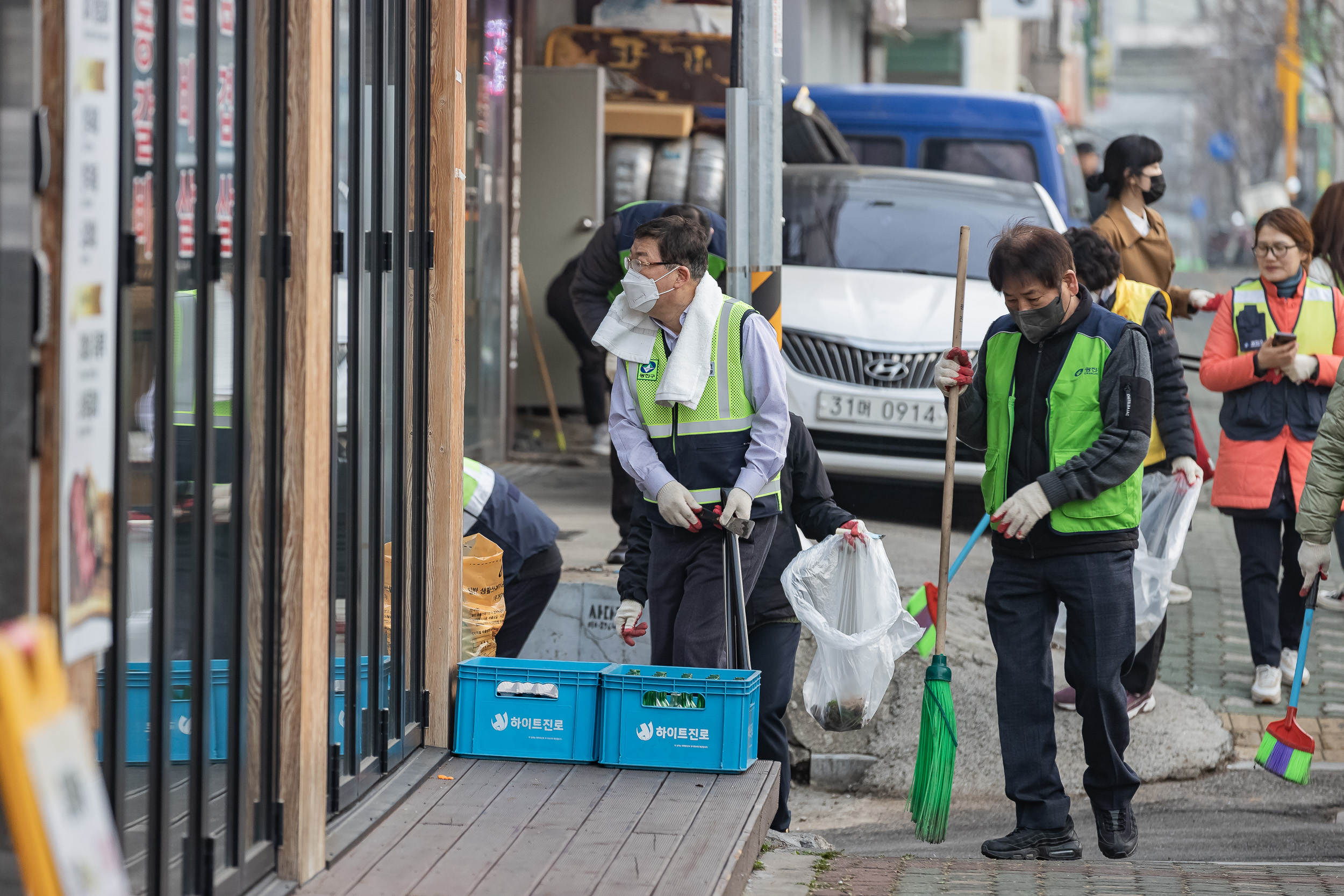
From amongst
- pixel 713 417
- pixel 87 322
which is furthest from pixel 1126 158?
pixel 87 322

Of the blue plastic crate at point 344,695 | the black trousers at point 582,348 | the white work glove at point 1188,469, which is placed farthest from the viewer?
the black trousers at point 582,348

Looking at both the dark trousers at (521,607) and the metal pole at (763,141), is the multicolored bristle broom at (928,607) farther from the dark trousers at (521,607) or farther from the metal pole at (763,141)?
the dark trousers at (521,607)

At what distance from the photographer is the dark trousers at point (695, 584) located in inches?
187

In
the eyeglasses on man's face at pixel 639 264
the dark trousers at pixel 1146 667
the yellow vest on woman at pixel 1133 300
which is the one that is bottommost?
the dark trousers at pixel 1146 667

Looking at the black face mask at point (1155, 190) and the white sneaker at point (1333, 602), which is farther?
the white sneaker at point (1333, 602)

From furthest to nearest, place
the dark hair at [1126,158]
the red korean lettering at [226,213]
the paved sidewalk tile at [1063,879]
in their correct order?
the dark hair at [1126,158] → the paved sidewalk tile at [1063,879] → the red korean lettering at [226,213]

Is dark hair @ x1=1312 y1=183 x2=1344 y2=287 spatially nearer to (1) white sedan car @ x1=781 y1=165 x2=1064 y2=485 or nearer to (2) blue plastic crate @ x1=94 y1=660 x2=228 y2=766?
(1) white sedan car @ x1=781 y1=165 x2=1064 y2=485

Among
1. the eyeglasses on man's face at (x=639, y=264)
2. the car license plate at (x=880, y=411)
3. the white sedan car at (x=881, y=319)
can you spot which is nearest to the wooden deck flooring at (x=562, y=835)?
the eyeglasses on man's face at (x=639, y=264)

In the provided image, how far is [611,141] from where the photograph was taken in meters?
12.1

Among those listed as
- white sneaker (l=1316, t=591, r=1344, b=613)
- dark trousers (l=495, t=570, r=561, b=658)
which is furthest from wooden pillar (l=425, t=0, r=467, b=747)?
white sneaker (l=1316, t=591, r=1344, b=613)

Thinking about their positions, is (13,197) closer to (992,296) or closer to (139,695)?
(139,695)

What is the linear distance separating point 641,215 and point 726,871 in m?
3.36

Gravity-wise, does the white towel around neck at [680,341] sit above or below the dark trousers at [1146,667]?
above

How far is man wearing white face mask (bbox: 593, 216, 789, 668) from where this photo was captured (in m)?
4.63
